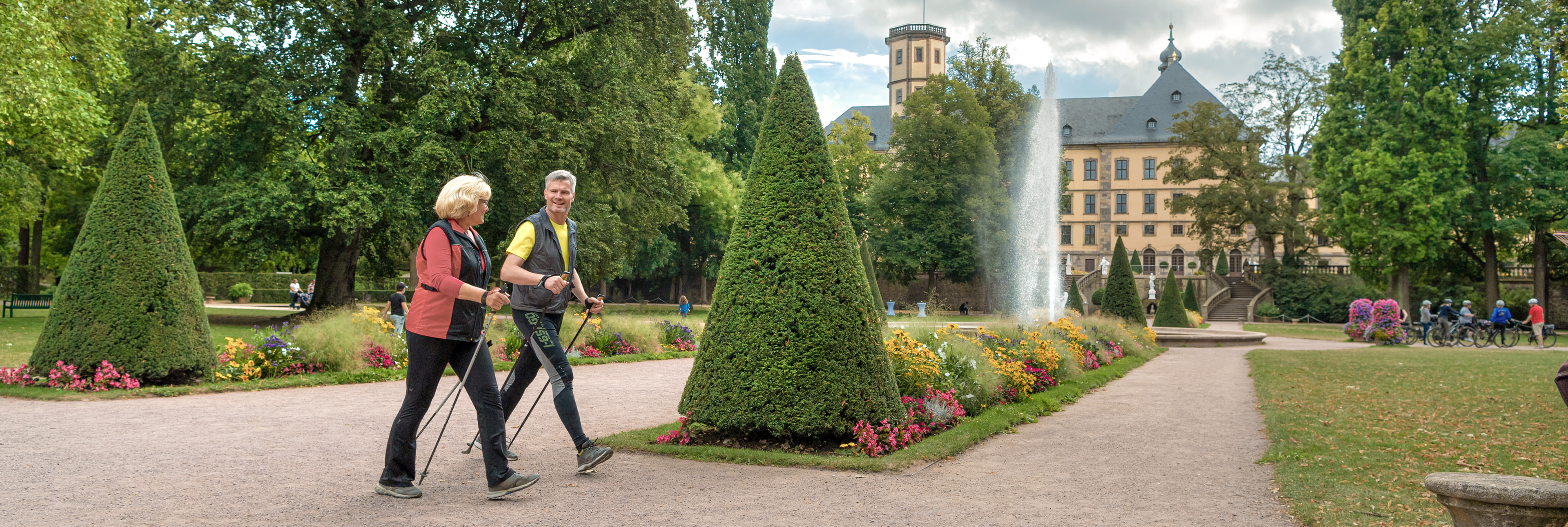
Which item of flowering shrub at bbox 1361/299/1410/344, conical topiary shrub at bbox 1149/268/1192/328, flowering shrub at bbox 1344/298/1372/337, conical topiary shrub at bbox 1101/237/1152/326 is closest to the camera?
conical topiary shrub at bbox 1101/237/1152/326

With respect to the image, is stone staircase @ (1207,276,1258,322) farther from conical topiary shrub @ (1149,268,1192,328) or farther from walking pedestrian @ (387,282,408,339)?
walking pedestrian @ (387,282,408,339)

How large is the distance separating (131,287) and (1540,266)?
40999mm

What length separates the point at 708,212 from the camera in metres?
41.2

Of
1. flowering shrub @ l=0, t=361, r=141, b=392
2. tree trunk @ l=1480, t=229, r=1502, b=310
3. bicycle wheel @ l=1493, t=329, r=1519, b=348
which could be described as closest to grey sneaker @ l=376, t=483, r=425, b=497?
flowering shrub @ l=0, t=361, r=141, b=392

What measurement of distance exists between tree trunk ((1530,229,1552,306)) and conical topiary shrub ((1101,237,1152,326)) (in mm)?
21036

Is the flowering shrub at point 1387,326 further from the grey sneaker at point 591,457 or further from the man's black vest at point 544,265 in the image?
the man's black vest at point 544,265

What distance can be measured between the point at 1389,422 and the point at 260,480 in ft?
29.7

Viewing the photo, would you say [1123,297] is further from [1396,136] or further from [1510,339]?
[1396,136]

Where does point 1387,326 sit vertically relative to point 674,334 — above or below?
above

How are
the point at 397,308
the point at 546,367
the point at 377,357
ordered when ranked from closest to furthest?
the point at 546,367 < the point at 377,357 < the point at 397,308

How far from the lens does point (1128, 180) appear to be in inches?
2842

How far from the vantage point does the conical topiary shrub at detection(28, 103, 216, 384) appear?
9602mm

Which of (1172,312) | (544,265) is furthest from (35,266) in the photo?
(1172,312)

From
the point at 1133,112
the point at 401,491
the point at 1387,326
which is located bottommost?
the point at 401,491
